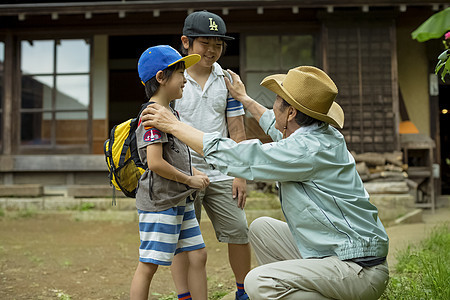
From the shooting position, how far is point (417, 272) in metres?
3.34

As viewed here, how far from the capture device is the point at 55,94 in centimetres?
855

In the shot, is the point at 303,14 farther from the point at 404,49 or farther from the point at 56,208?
the point at 56,208

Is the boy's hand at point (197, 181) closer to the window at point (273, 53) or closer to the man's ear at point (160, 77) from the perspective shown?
the man's ear at point (160, 77)

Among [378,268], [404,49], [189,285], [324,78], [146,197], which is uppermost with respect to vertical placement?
[404,49]

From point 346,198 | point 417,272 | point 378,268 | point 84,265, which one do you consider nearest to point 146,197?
point 346,198

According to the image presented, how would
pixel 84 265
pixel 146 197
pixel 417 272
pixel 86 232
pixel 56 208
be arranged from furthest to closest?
1. pixel 56 208
2. pixel 86 232
3. pixel 84 265
4. pixel 417 272
5. pixel 146 197

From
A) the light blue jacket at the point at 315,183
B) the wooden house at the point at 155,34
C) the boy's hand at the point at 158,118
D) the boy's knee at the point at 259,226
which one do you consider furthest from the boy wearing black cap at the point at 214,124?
the wooden house at the point at 155,34

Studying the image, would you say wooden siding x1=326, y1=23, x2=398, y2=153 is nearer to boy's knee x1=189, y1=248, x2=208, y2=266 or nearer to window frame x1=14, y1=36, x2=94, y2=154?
window frame x1=14, y1=36, x2=94, y2=154

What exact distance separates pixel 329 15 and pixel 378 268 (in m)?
6.22

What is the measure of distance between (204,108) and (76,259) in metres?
2.83

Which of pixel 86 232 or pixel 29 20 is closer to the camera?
pixel 86 232

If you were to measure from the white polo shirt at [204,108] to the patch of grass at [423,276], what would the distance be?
122 centimetres

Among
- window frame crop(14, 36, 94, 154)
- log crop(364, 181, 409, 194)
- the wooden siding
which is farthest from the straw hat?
window frame crop(14, 36, 94, 154)

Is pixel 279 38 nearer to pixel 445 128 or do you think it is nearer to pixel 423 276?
pixel 423 276
